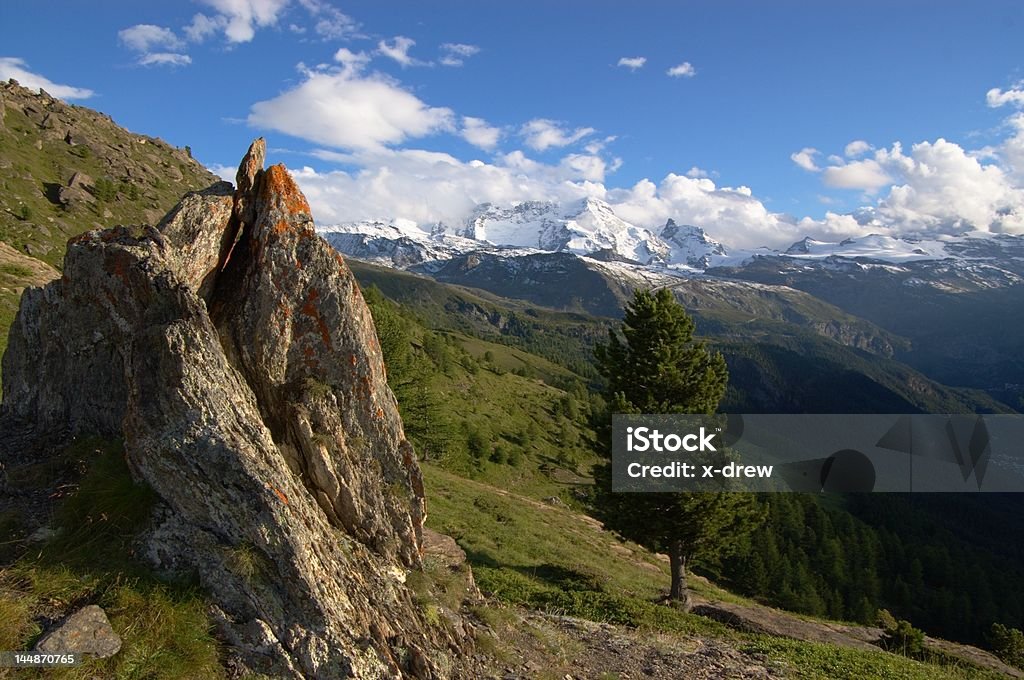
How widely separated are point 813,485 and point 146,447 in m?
182

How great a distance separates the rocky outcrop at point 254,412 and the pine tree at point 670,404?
15.1m

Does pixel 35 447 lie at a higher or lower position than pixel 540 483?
higher

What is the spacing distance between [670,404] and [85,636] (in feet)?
75.8

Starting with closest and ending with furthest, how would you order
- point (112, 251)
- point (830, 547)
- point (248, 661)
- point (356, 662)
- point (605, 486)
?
point (248, 661) < point (356, 662) < point (112, 251) < point (605, 486) < point (830, 547)

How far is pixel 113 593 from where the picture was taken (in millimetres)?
9031

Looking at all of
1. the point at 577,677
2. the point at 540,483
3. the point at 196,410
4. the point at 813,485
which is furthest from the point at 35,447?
the point at 813,485

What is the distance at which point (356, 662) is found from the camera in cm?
963

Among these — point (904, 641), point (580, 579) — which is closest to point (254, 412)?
point (580, 579)

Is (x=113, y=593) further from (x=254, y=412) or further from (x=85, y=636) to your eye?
(x=254, y=412)

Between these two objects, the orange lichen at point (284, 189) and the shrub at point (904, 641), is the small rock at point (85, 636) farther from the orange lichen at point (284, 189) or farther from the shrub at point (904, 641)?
the shrub at point (904, 641)

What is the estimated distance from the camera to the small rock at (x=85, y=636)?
7983mm

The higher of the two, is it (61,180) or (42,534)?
(61,180)

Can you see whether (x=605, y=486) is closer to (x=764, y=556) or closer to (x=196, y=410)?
(x=196, y=410)

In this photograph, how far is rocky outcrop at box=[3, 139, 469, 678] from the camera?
9711 mm
